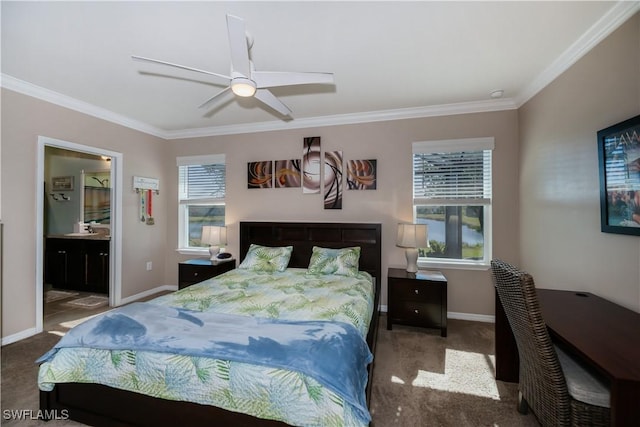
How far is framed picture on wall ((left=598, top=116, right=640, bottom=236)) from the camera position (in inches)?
64.3

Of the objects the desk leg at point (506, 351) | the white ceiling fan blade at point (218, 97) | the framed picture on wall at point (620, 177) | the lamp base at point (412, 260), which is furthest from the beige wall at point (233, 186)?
the white ceiling fan blade at point (218, 97)

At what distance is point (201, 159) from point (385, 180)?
2924 millimetres

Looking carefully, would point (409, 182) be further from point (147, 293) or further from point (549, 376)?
point (147, 293)

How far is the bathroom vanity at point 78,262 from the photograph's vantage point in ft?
13.4

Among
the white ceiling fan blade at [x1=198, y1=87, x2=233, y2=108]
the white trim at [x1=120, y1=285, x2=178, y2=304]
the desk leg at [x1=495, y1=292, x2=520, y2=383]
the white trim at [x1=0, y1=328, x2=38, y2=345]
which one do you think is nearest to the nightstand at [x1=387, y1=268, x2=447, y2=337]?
the desk leg at [x1=495, y1=292, x2=520, y2=383]

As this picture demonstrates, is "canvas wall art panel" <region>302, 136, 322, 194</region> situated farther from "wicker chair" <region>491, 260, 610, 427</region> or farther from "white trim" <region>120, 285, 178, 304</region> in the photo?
A: "white trim" <region>120, 285, 178, 304</region>

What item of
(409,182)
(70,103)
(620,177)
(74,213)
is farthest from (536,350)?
(74,213)

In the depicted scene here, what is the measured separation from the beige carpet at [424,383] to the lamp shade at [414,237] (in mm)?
983

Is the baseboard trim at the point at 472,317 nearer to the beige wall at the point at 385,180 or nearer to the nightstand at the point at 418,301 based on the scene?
the beige wall at the point at 385,180

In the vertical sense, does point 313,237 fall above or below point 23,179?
below

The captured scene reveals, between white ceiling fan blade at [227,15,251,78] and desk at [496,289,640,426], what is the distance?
2323 mm

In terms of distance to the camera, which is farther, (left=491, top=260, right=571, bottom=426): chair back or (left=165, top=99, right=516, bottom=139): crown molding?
(left=165, top=99, right=516, bottom=139): crown molding

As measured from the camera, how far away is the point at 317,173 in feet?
12.4

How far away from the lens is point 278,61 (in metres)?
2.34
